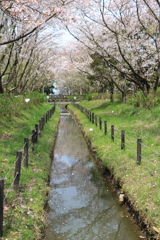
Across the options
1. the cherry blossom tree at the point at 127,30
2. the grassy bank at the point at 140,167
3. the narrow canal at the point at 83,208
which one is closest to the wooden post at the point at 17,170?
the narrow canal at the point at 83,208

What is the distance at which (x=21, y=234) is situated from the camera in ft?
15.4

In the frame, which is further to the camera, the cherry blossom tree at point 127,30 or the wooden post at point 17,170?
the cherry blossom tree at point 127,30

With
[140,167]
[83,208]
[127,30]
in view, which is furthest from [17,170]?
[127,30]

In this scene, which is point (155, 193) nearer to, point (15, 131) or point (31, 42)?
point (15, 131)

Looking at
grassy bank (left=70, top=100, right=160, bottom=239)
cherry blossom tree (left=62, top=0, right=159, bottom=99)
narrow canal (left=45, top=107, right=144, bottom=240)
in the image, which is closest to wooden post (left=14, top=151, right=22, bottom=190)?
narrow canal (left=45, top=107, right=144, bottom=240)

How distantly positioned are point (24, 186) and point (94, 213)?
2.11 m

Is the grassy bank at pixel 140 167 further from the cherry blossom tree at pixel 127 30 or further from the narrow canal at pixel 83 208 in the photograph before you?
the cherry blossom tree at pixel 127 30

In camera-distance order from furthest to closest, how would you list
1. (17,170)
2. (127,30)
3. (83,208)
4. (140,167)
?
(127,30)
(140,167)
(83,208)
(17,170)

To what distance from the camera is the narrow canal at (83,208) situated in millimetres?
5465

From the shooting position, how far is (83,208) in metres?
6.65

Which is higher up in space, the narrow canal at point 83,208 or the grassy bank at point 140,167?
the grassy bank at point 140,167

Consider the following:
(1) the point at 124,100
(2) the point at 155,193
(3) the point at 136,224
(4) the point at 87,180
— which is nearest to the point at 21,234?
(3) the point at 136,224

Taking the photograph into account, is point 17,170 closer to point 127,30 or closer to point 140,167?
point 140,167

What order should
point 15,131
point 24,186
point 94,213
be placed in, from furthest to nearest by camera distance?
point 15,131 → point 24,186 → point 94,213
